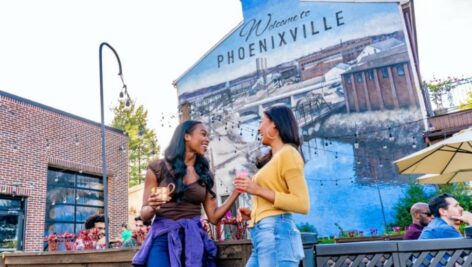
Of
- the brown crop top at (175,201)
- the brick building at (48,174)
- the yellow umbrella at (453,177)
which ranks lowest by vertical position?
the brown crop top at (175,201)

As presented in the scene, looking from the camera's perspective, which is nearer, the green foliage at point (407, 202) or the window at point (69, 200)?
the green foliage at point (407, 202)

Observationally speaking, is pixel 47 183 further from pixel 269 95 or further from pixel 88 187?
pixel 269 95

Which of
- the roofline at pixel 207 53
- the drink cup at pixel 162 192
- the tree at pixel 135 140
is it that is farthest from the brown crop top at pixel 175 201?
the tree at pixel 135 140

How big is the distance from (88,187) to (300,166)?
454 inches

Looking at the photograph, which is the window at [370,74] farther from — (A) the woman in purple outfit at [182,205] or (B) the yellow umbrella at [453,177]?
(A) the woman in purple outfit at [182,205]

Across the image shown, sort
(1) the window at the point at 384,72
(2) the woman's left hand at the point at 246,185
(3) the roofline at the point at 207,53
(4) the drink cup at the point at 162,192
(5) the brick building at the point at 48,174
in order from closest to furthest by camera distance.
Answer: (2) the woman's left hand at the point at 246,185 < (4) the drink cup at the point at 162,192 < (5) the brick building at the point at 48,174 < (1) the window at the point at 384,72 < (3) the roofline at the point at 207,53

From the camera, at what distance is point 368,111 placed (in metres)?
11.2

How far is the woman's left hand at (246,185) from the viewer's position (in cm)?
161

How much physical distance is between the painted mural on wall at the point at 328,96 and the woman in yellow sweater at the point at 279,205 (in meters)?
9.60

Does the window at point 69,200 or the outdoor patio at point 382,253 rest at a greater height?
the window at point 69,200

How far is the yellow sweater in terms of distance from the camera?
1.56m

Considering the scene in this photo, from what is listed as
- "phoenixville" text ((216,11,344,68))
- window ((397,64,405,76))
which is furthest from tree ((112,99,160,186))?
window ((397,64,405,76))

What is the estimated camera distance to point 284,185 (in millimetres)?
1650

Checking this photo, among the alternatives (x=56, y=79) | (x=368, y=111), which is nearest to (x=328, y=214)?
(x=368, y=111)
